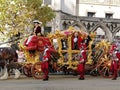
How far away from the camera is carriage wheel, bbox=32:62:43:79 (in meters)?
19.4

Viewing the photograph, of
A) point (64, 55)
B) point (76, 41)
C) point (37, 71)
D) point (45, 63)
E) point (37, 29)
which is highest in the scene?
point (37, 29)

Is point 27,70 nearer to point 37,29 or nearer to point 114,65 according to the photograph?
point 37,29

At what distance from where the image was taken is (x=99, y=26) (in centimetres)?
4119

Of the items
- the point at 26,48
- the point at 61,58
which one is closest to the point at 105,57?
the point at 61,58

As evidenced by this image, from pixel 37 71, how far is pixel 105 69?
319 centimetres

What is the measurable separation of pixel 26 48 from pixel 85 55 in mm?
2511

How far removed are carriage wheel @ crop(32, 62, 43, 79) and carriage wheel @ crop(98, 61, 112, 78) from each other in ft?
9.41

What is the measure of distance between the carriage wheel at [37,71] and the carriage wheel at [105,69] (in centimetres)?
287

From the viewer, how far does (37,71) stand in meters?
19.4

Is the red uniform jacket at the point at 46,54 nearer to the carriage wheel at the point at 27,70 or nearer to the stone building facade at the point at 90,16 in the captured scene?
the carriage wheel at the point at 27,70

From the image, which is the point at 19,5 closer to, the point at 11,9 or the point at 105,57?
the point at 11,9

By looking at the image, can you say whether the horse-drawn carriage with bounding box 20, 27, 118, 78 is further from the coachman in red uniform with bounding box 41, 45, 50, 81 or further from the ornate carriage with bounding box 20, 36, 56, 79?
the coachman in red uniform with bounding box 41, 45, 50, 81

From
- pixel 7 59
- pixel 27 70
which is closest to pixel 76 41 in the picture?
pixel 27 70

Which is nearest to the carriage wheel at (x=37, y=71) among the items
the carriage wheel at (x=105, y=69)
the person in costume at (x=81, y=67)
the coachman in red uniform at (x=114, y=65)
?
the person in costume at (x=81, y=67)
